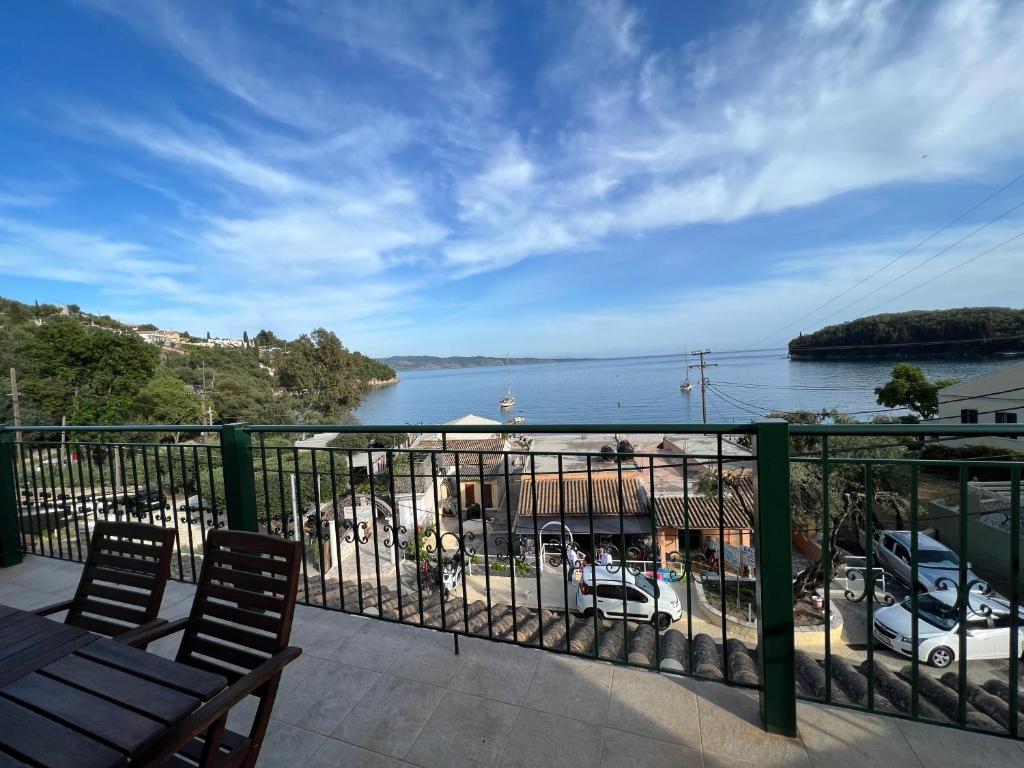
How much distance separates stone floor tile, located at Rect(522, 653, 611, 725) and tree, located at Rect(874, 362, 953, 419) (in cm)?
3274

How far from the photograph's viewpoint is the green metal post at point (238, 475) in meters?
2.54

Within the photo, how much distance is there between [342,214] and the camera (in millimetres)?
14062

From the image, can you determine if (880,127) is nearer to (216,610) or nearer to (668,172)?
(668,172)

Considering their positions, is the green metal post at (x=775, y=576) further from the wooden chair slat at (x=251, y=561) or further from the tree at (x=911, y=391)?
the tree at (x=911, y=391)

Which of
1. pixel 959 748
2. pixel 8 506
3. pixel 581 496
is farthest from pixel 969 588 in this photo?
pixel 581 496

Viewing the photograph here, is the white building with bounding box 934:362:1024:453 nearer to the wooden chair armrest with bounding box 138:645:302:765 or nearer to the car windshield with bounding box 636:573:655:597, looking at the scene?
the car windshield with bounding box 636:573:655:597

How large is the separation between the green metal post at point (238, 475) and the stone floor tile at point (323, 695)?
3.02 ft

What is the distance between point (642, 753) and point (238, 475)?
94.5 inches

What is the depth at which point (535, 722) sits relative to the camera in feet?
5.79

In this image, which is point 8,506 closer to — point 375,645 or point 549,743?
point 375,645

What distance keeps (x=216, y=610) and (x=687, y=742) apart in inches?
68.0

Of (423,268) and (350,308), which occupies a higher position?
(423,268)

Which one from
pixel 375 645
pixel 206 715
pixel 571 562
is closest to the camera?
pixel 206 715

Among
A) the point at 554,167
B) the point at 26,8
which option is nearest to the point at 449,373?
the point at 554,167
